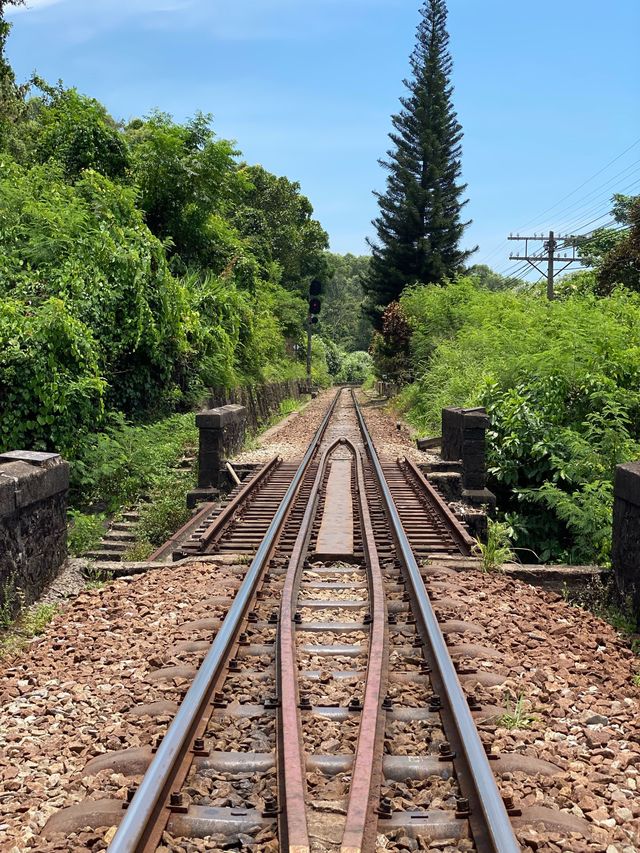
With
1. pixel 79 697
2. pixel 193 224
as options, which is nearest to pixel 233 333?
pixel 193 224

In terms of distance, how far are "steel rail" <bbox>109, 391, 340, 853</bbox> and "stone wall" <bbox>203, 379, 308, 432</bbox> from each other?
11.2m

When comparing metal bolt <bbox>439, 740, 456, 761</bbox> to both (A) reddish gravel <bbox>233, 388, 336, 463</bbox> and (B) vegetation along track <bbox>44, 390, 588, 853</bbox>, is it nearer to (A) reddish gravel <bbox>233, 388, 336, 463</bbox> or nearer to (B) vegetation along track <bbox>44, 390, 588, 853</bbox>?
(B) vegetation along track <bbox>44, 390, 588, 853</bbox>

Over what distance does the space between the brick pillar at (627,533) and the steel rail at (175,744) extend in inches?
118

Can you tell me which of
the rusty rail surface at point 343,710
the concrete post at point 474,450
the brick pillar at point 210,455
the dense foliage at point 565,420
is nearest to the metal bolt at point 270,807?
the rusty rail surface at point 343,710

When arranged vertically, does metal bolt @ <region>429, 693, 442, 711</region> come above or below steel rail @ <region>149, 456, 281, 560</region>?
below

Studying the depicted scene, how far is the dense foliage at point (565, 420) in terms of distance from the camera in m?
8.85

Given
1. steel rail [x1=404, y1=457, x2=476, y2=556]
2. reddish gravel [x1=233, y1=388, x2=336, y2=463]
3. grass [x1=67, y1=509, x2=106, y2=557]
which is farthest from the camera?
reddish gravel [x1=233, y1=388, x2=336, y2=463]

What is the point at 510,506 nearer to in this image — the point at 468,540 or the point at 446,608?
the point at 468,540

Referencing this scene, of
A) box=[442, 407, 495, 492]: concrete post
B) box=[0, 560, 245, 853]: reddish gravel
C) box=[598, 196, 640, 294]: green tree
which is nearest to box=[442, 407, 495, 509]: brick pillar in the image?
box=[442, 407, 495, 492]: concrete post

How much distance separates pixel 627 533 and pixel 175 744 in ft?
14.2

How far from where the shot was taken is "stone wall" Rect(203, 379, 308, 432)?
1744cm

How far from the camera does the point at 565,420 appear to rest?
11.0 meters

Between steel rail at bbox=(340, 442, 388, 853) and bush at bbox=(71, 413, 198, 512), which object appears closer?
steel rail at bbox=(340, 442, 388, 853)

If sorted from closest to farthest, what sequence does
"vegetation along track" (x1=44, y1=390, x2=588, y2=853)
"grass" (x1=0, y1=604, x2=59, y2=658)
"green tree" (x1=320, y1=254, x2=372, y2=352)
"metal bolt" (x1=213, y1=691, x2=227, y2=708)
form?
"vegetation along track" (x1=44, y1=390, x2=588, y2=853) < "metal bolt" (x1=213, y1=691, x2=227, y2=708) < "grass" (x1=0, y1=604, x2=59, y2=658) < "green tree" (x1=320, y1=254, x2=372, y2=352)
